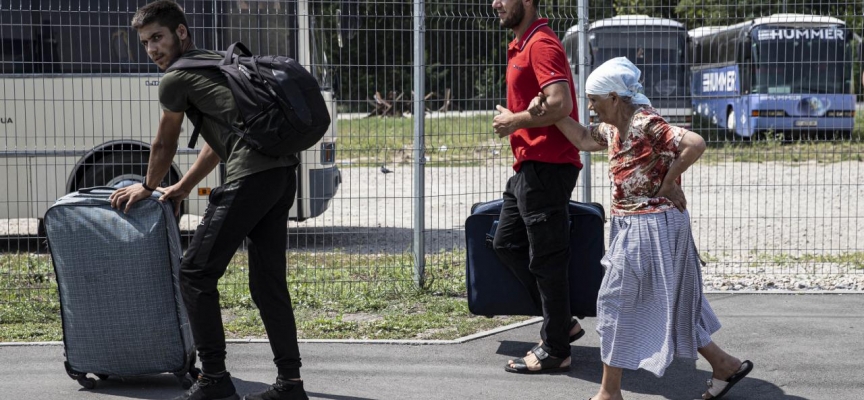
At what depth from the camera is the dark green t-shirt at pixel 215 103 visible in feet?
14.1

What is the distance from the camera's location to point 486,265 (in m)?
5.50

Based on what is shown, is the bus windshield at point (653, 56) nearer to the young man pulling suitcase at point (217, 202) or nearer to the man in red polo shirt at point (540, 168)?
the man in red polo shirt at point (540, 168)

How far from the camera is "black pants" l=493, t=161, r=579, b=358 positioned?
496cm

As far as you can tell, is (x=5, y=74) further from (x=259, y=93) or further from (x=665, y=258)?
(x=665, y=258)

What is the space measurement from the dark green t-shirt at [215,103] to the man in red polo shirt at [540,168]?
118 cm

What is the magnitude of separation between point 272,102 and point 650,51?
417 cm

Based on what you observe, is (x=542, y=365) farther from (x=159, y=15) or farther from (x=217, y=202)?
(x=159, y=15)

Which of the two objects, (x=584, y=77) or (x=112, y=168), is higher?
(x=584, y=77)

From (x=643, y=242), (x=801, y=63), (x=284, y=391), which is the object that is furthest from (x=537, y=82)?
(x=801, y=63)

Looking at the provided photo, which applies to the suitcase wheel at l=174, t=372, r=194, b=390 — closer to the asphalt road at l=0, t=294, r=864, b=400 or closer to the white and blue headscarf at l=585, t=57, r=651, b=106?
the asphalt road at l=0, t=294, r=864, b=400

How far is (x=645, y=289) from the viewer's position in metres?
4.42

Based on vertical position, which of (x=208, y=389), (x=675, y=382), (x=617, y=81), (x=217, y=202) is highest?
(x=617, y=81)

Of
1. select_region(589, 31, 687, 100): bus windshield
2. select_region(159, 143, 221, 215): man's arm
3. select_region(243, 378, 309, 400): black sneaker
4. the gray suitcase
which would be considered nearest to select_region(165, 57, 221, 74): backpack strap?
select_region(159, 143, 221, 215): man's arm

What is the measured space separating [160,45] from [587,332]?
3109 mm
